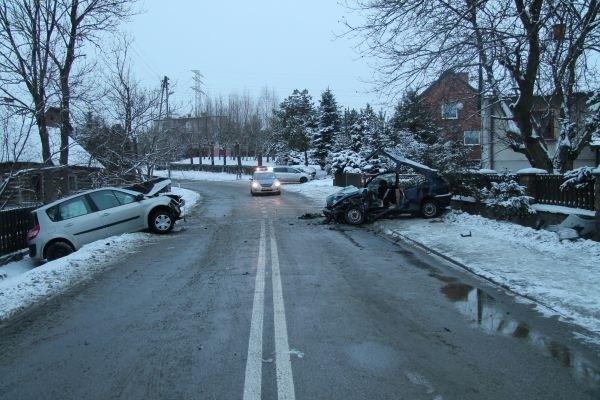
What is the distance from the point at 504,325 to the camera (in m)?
6.14

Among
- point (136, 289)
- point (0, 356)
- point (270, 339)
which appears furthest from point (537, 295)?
point (0, 356)

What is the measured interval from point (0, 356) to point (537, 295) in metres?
6.64

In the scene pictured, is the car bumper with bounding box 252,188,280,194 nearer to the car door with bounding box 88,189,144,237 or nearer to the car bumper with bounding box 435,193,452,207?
the car bumper with bounding box 435,193,452,207

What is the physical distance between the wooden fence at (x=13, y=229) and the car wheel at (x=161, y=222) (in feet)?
11.8

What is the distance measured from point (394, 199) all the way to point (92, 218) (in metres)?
9.00

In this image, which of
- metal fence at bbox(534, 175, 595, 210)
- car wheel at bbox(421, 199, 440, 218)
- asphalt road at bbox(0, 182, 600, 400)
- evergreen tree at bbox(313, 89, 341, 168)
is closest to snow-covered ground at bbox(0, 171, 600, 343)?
asphalt road at bbox(0, 182, 600, 400)

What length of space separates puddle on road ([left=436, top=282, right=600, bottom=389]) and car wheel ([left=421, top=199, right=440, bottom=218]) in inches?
320

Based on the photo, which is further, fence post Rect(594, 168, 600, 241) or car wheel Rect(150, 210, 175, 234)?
car wheel Rect(150, 210, 175, 234)

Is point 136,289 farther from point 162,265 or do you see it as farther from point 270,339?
point 270,339

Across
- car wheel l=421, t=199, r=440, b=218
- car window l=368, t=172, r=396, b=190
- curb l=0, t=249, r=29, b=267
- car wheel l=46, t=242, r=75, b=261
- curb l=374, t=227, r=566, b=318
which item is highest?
car window l=368, t=172, r=396, b=190

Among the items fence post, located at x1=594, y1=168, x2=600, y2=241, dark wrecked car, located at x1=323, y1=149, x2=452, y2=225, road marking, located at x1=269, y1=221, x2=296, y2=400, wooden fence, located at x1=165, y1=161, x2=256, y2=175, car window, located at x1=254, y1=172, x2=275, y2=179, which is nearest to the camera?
road marking, located at x1=269, y1=221, x2=296, y2=400

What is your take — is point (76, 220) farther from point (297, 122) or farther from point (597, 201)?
point (297, 122)

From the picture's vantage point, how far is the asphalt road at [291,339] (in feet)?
14.5

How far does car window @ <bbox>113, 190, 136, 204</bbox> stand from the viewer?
47.8ft
